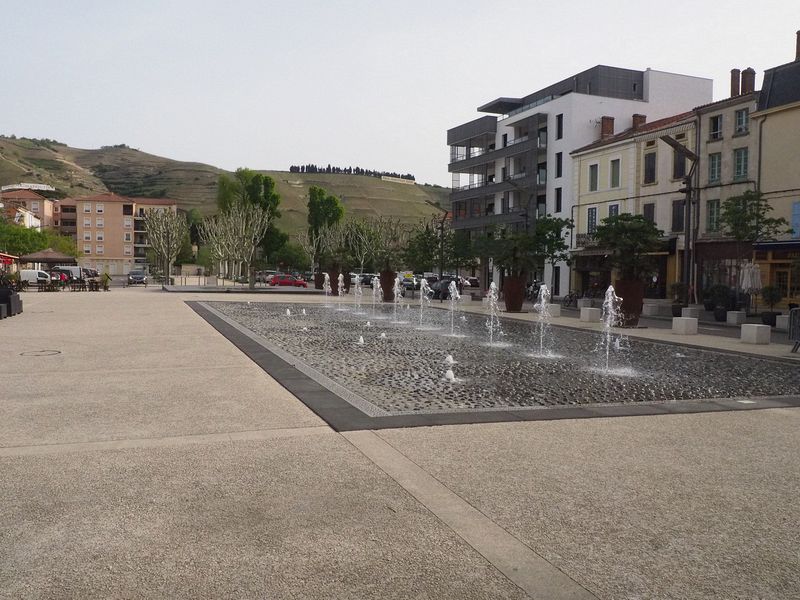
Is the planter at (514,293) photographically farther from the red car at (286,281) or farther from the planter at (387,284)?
the red car at (286,281)

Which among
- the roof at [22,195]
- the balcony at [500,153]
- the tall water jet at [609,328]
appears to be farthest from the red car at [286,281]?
the roof at [22,195]

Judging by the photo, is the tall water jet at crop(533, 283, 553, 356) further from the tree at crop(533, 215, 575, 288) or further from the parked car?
the parked car

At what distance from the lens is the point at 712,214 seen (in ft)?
119

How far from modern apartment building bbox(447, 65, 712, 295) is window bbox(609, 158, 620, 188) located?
4411 millimetres

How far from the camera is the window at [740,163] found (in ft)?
112

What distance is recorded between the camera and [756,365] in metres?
13.0

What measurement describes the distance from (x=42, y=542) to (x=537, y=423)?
16.1 ft

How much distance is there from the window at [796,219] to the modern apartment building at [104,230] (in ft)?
328

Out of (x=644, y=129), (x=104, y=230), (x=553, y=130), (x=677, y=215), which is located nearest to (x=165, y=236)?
(x=553, y=130)

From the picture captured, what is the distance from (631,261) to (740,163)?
16374mm

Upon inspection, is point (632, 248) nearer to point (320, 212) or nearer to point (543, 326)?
point (543, 326)

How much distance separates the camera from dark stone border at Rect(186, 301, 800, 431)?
711 centimetres

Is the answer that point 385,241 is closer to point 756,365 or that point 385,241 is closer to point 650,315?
point 650,315

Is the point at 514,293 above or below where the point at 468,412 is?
above
